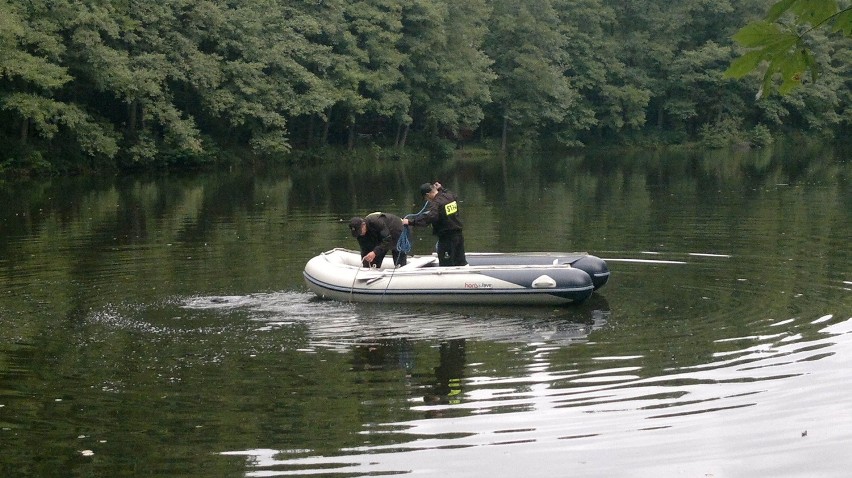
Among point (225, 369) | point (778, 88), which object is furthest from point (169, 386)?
point (778, 88)

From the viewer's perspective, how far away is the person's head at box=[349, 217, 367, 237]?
15.2 meters

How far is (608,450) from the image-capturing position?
26.3 feet

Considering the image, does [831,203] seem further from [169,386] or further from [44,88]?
[44,88]

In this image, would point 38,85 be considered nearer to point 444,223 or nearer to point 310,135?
point 310,135

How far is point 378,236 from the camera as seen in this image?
51.0ft

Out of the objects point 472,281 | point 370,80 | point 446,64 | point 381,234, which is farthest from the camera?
point 446,64

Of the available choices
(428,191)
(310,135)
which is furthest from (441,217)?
(310,135)

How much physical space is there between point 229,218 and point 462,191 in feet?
32.0

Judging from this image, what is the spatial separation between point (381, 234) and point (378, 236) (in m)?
0.07

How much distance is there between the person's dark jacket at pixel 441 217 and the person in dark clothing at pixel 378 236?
44 cm

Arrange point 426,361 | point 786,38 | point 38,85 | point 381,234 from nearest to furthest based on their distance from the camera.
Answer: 1. point 786,38
2. point 426,361
3. point 381,234
4. point 38,85

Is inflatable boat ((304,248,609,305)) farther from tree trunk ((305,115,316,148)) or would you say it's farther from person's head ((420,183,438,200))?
tree trunk ((305,115,316,148))

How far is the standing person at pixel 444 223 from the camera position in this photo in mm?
15086

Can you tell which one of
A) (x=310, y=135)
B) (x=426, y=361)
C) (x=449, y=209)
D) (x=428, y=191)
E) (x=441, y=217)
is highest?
(x=428, y=191)
